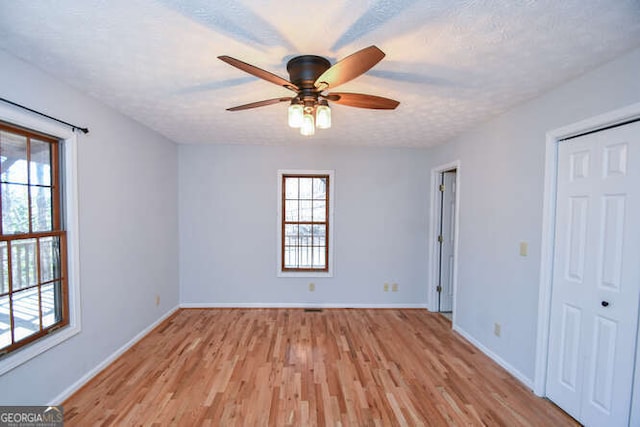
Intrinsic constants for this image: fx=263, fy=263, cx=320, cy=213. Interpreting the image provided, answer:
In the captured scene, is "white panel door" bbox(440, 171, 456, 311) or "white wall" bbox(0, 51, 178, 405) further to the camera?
"white panel door" bbox(440, 171, 456, 311)

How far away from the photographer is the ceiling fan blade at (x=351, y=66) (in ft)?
3.96

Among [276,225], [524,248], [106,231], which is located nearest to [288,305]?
[276,225]

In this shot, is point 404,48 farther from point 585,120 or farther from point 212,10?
point 585,120

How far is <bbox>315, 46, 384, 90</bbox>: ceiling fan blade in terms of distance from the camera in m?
1.21

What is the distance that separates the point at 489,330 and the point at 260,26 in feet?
11.1

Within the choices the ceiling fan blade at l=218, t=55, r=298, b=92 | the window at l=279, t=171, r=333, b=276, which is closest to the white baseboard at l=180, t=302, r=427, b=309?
the window at l=279, t=171, r=333, b=276

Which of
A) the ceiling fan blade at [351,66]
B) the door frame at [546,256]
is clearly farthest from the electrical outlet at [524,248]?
the ceiling fan blade at [351,66]

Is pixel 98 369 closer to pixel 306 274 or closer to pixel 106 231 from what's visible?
pixel 106 231

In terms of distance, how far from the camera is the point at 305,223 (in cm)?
416

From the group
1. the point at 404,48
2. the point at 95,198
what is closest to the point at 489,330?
the point at 404,48

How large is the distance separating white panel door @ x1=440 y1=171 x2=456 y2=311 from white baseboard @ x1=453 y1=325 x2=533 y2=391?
27.6 inches

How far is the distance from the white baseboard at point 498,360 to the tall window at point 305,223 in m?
1.99

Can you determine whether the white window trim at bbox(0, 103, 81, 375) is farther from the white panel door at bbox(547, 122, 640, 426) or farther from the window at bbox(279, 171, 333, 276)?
the white panel door at bbox(547, 122, 640, 426)

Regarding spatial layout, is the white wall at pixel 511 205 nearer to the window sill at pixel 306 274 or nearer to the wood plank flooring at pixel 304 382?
the wood plank flooring at pixel 304 382
